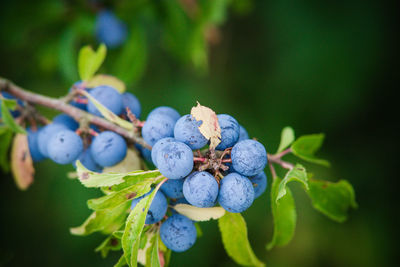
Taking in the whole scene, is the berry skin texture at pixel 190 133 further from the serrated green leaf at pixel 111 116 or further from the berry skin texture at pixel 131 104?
the berry skin texture at pixel 131 104

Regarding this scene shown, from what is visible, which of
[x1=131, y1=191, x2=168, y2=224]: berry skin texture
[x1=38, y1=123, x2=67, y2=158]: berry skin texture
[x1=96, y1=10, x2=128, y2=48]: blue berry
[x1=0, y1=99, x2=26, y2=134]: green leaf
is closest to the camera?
[x1=131, y1=191, x2=168, y2=224]: berry skin texture

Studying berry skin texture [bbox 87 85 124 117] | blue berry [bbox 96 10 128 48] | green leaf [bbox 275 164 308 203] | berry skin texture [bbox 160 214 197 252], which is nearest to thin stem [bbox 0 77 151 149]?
berry skin texture [bbox 87 85 124 117]

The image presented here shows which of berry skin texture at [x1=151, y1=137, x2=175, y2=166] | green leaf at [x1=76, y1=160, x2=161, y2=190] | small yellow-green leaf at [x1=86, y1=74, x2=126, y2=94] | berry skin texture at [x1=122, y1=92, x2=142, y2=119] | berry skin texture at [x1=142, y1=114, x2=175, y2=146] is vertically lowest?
green leaf at [x1=76, y1=160, x2=161, y2=190]

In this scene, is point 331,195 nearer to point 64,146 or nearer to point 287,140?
point 287,140

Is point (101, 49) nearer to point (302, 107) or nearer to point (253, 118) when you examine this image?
point (253, 118)

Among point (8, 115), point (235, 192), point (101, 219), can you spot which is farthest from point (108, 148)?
point (235, 192)

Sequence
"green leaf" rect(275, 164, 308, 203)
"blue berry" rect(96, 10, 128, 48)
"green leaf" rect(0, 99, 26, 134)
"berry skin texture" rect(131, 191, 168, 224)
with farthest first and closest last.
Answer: "blue berry" rect(96, 10, 128, 48) → "green leaf" rect(0, 99, 26, 134) → "berry skin texture" rect(131, 191, 168, 224) → "green leaf" rect(275, 164, 308, 203)

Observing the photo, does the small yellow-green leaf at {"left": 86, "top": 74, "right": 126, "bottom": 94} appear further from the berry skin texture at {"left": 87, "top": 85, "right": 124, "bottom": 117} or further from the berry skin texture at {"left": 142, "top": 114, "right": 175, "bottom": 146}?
the berry skin texture at {"left": 142, "top": 114, "right": 175, "bottom": 146}
